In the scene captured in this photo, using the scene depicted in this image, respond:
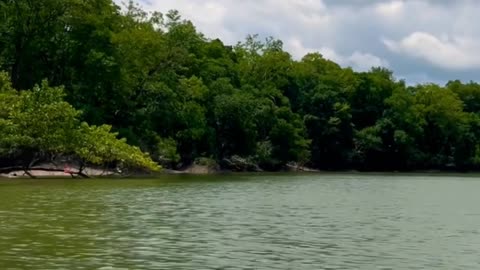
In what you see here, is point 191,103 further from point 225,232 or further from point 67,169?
point 225,232

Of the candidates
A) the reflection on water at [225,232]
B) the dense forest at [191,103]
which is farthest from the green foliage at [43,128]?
the reflection on water at [225,232]

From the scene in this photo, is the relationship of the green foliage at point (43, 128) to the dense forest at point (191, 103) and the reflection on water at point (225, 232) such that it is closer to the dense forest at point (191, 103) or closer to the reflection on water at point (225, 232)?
the dense forest at point (191, 103)

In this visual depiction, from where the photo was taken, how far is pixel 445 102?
116m

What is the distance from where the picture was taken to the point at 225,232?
910 inches

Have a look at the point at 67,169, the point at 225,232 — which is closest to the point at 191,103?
the point at 67,169

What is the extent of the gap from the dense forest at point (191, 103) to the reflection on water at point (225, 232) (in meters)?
15.1

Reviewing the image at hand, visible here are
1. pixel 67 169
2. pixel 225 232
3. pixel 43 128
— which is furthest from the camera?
pixel 67 169

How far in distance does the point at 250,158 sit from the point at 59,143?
3944 cm

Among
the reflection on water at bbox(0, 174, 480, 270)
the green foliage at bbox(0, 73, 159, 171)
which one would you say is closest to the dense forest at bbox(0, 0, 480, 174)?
the green foliage at bbox(0, 73, 159, 171)

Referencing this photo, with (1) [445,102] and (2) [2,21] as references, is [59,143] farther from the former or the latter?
(1) [445,102]

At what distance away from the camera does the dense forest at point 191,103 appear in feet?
174

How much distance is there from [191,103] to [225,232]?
175 feet

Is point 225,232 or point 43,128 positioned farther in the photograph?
point 43,128

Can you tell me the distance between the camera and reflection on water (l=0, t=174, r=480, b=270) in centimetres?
1752
